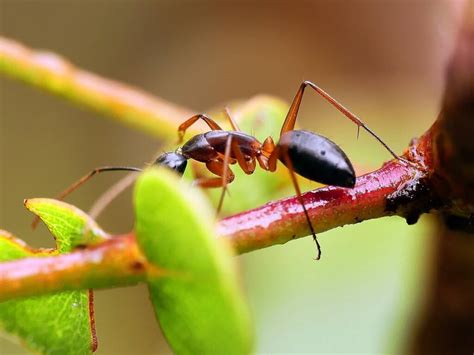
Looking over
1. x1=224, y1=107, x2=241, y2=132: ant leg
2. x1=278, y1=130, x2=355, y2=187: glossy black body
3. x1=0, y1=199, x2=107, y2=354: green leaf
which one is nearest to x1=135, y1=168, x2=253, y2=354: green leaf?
x1=0, y1=199, x2=107, y2=354: green leaf

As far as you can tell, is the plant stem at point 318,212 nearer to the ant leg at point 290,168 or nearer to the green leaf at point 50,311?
the ant leg at point 290,168

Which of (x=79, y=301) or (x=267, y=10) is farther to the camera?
(x=267, y=10)

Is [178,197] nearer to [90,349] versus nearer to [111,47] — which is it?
[90,349]

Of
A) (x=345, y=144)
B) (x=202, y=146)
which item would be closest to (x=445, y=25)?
(x=202, y=146)

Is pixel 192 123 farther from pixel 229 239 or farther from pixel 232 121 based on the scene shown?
pixel 229 239

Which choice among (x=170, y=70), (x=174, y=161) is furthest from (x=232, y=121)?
(x=170, y=70)

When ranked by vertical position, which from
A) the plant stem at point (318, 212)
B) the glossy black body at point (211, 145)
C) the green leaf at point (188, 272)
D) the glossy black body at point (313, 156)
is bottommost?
the green leaf at point (188, 272)

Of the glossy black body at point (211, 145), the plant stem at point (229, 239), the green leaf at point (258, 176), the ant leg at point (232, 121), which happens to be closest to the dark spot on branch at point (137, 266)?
the plant stem at point (229, 239)

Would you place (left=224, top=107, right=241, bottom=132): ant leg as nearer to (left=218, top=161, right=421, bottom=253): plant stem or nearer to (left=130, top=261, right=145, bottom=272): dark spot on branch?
(left=218, top=161, right=421, bottom=253): plant stem
